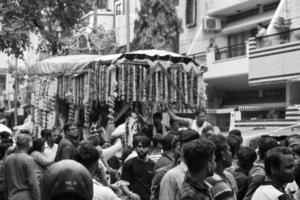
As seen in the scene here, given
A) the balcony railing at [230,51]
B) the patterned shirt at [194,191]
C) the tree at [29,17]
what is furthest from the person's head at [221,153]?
the balcony railing at [230,51]

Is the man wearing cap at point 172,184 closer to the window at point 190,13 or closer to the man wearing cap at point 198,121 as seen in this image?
the man wearing cap at point 198,121

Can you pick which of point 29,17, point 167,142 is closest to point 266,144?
point 167,142

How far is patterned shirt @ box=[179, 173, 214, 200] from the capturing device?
4.10 meters

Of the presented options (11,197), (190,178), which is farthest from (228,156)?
(11,197)

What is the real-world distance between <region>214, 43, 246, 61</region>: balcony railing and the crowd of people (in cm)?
1265

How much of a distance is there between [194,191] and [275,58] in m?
16.2

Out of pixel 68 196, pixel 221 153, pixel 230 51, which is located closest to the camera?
pixel 68 196

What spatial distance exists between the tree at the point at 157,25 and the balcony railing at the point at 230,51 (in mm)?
3313

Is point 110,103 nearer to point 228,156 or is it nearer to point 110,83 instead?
point 110,83

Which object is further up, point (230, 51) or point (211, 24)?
point (211, 24)

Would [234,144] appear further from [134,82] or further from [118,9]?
[118,9]

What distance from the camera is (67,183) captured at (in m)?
2.85

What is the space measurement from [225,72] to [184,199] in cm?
1970

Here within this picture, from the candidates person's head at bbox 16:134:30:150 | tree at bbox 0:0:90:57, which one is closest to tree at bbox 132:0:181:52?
tree at bbox 0:0:90:57
